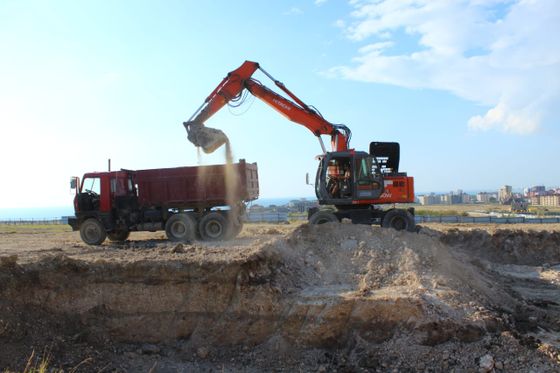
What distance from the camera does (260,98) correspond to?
17.9 m

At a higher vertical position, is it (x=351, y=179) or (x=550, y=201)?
(x=351, y=179)

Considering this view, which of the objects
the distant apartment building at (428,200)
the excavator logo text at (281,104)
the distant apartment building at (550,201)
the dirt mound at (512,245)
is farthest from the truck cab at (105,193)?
the distant apartment building at (428,200)

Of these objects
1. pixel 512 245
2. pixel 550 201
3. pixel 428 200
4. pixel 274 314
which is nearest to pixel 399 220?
pixel 512 245

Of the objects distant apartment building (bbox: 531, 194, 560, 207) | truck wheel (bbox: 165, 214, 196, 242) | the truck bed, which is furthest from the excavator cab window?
distant apartment building (bbox: 531, 194, 560, 207)

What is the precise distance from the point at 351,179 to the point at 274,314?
23.6 feet

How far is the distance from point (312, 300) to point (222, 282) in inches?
73.5

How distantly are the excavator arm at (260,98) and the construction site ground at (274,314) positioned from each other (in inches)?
267

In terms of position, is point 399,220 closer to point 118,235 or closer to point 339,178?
point 339,178

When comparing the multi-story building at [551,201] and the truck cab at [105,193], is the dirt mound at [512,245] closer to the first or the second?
the truck cab at [105,193]

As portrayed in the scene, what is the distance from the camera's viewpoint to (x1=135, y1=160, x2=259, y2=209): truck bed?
17.5m

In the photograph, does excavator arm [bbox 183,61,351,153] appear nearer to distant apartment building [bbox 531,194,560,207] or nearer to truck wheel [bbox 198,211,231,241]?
truck wheel [bbox 198,211,231,241]

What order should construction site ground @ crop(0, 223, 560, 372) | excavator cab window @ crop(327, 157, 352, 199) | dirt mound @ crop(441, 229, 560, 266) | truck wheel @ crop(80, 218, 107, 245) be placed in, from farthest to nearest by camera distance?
dirt mound @ crop(441, 229, 560, 266) → truck wheel @ crop(80, 218, 107, 245) → excavator cab window @ crop(327, 157, 352, 199) → construction site ground @ crop(0, 223, 560, 372)

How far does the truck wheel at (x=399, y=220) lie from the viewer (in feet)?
51.7

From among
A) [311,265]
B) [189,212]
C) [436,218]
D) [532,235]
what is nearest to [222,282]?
[311,265]
